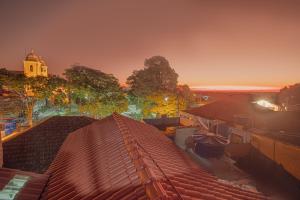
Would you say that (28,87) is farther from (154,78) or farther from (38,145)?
(154,78)

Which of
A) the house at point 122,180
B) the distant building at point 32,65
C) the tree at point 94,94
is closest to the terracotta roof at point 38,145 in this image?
the house at point 122,180

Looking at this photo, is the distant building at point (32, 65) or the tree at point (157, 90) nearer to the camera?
the tree at point (157, 90)

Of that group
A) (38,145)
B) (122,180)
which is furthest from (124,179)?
(38,145)

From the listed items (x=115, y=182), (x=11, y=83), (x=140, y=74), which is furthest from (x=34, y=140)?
(x=140, y=74)

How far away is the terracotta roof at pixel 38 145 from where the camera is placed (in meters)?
10.7

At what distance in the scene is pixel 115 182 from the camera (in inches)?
167

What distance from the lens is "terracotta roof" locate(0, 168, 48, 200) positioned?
15.1ft

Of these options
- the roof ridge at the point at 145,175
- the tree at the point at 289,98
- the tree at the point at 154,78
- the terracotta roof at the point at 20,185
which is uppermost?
the tree at the point at 154,78

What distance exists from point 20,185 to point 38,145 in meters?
7.84

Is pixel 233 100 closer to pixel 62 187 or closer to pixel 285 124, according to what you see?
pixel 285 124

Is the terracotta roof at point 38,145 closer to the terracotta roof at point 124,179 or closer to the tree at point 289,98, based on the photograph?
the terracotta roof at point 124,179

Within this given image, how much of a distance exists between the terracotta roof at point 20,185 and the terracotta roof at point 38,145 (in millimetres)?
5826

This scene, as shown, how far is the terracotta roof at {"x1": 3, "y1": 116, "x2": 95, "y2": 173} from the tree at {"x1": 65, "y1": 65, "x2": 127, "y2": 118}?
15.3m

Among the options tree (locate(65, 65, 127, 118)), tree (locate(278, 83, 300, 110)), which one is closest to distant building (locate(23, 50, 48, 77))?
tree (locate(65, 65, 127, 118))
